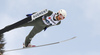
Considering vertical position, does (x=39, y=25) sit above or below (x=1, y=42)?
below

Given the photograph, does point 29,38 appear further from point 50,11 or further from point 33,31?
point 50,11

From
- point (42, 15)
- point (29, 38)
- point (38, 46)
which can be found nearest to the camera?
point (42, 15)

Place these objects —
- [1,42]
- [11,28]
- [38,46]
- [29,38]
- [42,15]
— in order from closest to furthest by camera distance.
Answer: [42,15] < [11,28] < [29,38] < [38,46] < [1,42]

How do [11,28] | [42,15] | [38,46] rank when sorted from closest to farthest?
[42,15]
[11,28]
[38,46]

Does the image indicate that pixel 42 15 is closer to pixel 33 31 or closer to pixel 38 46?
pixel 33 31

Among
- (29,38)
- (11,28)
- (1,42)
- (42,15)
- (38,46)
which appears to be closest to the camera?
(42,15)

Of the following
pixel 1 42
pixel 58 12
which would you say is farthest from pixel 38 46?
pixel 1 42

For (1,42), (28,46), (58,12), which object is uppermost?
(1,42)

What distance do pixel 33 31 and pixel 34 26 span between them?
14.5 inches

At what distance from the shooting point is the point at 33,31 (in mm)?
12188

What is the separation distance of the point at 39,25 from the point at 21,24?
1.04 m

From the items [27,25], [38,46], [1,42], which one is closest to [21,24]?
[27,25]

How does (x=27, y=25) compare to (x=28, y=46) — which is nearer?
(x=27, y=25)

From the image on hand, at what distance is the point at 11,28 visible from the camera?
11617 mm
